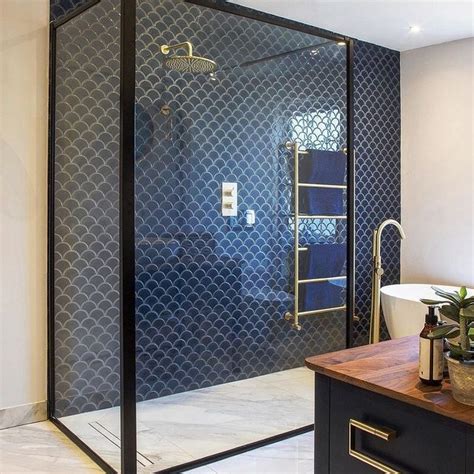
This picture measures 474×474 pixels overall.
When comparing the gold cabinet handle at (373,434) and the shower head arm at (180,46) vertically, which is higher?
the shower head arm at (180,46)

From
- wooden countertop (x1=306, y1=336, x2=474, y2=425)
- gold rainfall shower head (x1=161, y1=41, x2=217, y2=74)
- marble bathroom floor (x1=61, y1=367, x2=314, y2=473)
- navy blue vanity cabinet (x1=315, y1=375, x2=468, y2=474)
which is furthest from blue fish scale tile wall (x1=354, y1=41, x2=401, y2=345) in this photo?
navy blue vanity cabinet (x1=315, y1=375, x2=468, y2=474)

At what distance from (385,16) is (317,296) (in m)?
2.10

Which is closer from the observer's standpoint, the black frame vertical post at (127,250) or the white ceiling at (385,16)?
the black frame vertical post at (127,250)

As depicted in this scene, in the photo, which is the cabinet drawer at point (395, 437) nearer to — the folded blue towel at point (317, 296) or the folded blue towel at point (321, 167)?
the folded blue towel at point (317, 296)

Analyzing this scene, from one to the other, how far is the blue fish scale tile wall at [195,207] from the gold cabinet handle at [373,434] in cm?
146

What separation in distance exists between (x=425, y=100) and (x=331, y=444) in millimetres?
3862

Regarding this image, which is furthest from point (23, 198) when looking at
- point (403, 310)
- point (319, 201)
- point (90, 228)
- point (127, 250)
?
point (403, 310)

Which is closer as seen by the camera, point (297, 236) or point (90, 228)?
point (90, 228)

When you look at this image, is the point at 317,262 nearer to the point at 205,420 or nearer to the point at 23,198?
the point at 205,420

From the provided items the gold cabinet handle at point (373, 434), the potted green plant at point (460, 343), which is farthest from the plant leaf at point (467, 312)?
the gold cabinet handle at point (373, 434)

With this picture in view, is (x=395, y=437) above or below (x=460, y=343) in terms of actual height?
below

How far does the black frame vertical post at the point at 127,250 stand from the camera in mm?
2346

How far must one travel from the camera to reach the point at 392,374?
1.25 meters

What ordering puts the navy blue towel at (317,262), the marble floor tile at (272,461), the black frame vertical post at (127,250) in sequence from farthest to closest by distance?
the navy blue towel at (317,262) < the marble floor tile at (272,461) < the black frame vertical post at (127,250)
